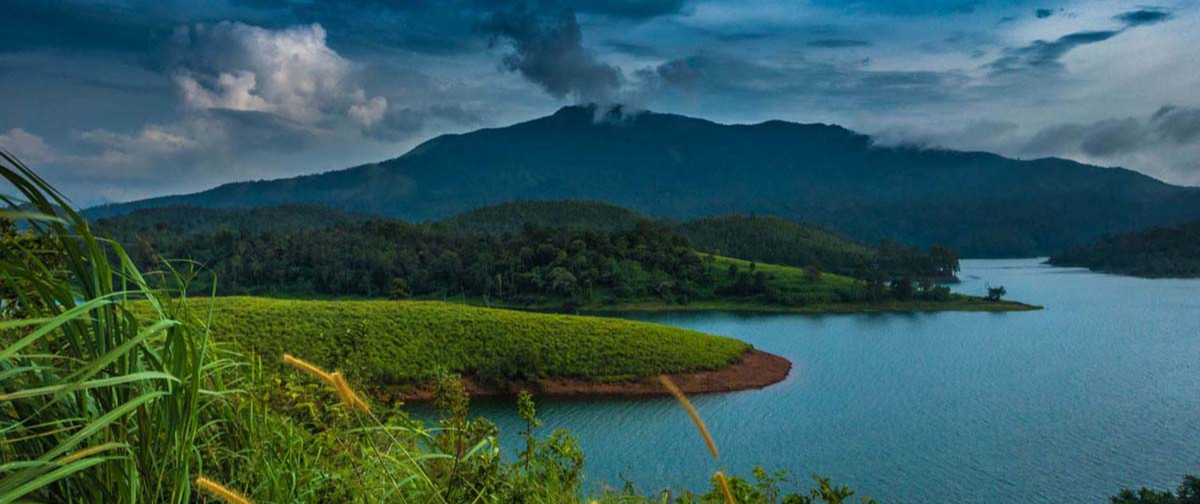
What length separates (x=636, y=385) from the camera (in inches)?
1056

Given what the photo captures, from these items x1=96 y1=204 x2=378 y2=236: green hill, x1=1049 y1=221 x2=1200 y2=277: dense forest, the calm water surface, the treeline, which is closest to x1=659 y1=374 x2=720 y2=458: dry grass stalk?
the calm water surface

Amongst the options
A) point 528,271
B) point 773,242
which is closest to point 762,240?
point 773,242

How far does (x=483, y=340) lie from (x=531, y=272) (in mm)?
35870

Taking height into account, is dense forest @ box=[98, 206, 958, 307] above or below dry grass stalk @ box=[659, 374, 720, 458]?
below

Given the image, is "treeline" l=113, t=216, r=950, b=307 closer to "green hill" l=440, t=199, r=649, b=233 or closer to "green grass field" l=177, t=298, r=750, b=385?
"green grass field" l=177, t=298, r=750, b=385

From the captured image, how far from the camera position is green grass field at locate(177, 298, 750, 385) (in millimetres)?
26234

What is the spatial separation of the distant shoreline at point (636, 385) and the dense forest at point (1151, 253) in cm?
8991

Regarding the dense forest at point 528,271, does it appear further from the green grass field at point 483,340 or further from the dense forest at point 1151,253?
the dense forest at point 1151,253

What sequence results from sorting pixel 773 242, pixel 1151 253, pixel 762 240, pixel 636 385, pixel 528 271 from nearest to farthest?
1. pixel 636 385
2. pixel 528 271
3. pixel 1151 253
4. pixel 773 242
5. pixel 762 240

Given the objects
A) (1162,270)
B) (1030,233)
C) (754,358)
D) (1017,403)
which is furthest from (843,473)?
(1030,233)

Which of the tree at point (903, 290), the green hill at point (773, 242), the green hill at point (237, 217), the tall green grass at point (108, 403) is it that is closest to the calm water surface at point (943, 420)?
the tall green grass at point (108, 403)

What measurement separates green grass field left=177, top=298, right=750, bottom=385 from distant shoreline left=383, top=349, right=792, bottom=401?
39cm

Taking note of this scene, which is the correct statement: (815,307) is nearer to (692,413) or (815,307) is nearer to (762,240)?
(762,240)

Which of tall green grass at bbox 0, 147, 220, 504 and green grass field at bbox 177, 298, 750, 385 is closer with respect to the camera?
tall green grass at bbox 0, 147, 220, 504
